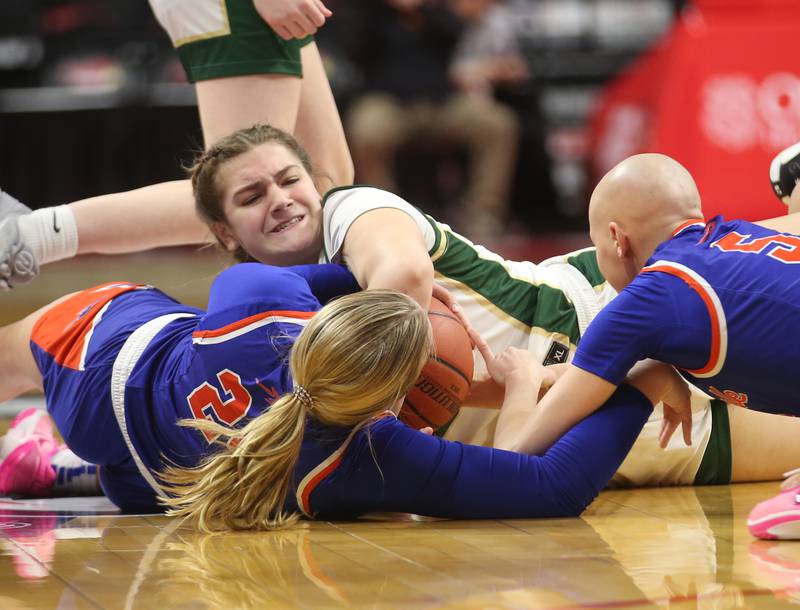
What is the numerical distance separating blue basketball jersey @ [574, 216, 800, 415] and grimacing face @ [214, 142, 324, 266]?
0.92 m

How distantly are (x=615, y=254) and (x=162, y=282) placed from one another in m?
5.01

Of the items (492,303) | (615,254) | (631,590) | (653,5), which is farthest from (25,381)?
(653,5)

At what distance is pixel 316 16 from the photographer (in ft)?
12.7

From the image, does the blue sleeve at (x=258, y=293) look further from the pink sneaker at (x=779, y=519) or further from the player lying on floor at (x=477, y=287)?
the pink sneaker at (x=779, y=519)

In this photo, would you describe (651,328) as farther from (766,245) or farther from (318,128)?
(318,128)

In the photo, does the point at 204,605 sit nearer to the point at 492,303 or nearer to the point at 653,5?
the point at 492,303

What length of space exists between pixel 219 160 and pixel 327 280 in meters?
0.52

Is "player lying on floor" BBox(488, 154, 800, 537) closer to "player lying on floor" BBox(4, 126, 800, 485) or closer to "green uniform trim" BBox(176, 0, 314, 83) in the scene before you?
"player lying on floor" BBox(4, 126, 800, 485)

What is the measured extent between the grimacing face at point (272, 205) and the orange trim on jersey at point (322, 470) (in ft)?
2.50

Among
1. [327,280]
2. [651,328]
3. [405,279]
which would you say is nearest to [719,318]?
[651,328]

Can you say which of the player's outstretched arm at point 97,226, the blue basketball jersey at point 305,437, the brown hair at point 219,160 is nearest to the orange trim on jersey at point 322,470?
the blue basketball jersey at point 305,437

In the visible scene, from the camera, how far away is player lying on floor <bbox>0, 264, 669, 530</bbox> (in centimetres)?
263

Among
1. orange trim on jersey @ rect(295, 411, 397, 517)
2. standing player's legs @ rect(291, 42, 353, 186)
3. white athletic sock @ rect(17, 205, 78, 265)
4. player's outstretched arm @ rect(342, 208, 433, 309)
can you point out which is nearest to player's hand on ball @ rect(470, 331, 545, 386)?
player's outstretched arm @ rect(342, 208, 433, 309)

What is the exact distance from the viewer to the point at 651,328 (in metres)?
2.69
